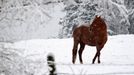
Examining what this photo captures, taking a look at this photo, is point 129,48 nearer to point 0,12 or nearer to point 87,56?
point 87,56

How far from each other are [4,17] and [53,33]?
90.9 ft

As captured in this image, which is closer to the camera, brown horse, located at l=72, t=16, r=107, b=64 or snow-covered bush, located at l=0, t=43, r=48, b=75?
snow-covered bush, located at l=0, t=43, r=48, b=75

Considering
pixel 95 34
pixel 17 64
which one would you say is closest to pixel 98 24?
pixel 95 34

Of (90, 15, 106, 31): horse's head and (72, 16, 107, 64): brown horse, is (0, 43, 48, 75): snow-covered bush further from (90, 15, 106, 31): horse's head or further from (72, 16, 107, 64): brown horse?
(90, 15, 106, 31): horse's head

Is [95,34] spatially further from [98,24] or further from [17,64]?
[17,64]

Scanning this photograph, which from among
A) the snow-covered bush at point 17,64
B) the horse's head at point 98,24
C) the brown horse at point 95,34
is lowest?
the brown horse at point 95,34

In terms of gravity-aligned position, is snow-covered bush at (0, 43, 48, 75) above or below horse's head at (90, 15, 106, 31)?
above

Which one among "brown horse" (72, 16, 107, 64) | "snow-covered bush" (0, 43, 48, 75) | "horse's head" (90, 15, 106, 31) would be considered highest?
"snow-covered bush" (0, 43, 48, 75)

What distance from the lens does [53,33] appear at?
105ft

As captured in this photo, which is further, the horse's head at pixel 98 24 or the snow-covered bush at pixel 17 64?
the horse's head at pixel 98 24

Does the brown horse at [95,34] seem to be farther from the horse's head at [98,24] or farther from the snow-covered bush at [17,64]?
the snow-covered bush at [17,64]

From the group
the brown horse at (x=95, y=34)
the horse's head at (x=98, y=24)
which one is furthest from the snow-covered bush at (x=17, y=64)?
the horse's head at (x=98, y=24)

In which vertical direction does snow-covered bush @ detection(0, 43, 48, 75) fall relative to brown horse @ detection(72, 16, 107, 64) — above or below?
above

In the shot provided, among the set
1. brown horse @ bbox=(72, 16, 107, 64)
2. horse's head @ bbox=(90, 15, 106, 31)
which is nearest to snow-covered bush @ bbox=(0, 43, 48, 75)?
brown horse @ bbox=(72, 16, 107, 64)
